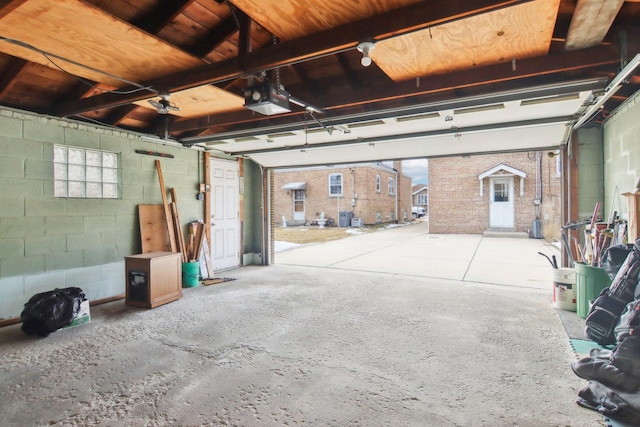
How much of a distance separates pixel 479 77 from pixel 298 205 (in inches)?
707

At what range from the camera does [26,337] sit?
11.9 feet

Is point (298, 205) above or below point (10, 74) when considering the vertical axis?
below

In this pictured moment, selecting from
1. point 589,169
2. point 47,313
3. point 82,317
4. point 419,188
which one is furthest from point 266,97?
point 419,188

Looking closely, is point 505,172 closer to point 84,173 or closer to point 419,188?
point 84,173

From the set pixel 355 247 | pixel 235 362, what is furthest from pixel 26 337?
pixel 355 247

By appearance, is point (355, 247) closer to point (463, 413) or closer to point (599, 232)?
point (599, 232)

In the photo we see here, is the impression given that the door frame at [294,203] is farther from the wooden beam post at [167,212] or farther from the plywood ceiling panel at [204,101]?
the plywood ceiling panel at [204,101]

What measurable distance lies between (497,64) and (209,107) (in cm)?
344

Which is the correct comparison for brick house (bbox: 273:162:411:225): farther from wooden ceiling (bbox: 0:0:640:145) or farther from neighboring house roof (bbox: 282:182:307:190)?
wooden ceiling (bbox: 0:0:640:145)

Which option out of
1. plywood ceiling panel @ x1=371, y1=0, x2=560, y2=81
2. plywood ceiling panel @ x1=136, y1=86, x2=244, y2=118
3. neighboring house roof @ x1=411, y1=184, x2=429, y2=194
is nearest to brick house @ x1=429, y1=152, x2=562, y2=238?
plywood ceiling panel @ x1=371, y1=0, x2=560, y2=81

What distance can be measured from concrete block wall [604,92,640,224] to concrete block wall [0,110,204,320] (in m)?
6.64

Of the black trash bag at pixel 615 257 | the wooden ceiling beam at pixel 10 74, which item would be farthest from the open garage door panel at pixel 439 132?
the wooden ceiling beam at pixel 10 74

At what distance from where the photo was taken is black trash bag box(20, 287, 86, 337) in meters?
3.59

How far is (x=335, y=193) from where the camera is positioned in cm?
1969
